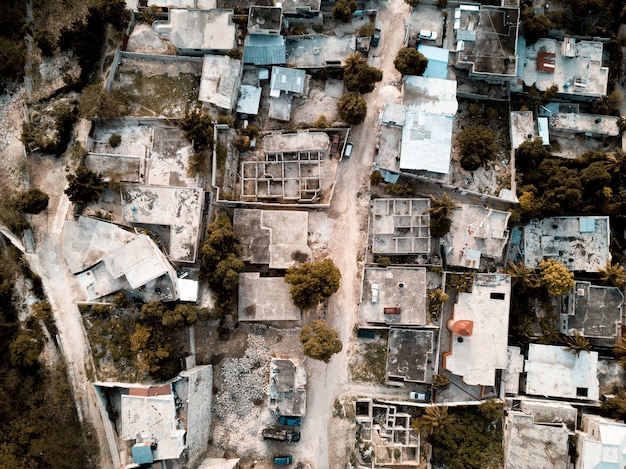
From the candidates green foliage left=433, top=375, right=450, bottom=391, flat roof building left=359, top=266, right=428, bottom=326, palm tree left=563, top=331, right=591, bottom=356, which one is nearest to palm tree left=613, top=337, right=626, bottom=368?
palm tree left=563, top=331, right=591, bottom=356

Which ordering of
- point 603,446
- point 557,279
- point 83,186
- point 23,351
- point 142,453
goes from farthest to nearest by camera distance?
point 557,279
point 603,446
point 83,186
point 23,351
point 142,453

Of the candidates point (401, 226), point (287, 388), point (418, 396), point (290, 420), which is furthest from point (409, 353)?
Answer: point (290, 420)

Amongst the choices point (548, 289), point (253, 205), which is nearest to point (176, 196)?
point (253, 205)

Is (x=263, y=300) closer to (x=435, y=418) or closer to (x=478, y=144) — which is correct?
(x=435, y=418)

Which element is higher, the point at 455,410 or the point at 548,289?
the point at 548,289

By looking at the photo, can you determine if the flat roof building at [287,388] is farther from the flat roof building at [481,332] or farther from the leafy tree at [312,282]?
the flat roof building at [481,332]

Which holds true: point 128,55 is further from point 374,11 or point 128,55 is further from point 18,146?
point 374,11
